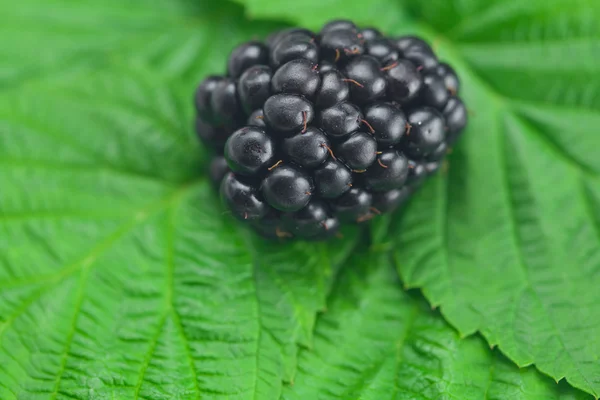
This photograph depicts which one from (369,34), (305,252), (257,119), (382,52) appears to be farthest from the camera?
(305,252)

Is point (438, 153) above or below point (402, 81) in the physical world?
below

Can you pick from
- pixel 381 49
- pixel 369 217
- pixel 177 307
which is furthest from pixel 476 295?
pixel 177 307

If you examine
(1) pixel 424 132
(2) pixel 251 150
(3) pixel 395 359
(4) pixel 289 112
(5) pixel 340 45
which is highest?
(5) pixel 340 45

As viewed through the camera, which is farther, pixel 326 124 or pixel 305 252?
→ pixel 305 252

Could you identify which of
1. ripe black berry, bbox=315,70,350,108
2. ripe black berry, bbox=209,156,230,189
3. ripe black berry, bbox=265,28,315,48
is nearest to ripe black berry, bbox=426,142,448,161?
ripe black berry, bbox=315,70,350,108

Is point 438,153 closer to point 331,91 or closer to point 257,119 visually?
point 331,91

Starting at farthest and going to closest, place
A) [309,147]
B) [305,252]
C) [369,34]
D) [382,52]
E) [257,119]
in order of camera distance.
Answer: [305,252], [369,34], [382,52], [257,119], [309,147]

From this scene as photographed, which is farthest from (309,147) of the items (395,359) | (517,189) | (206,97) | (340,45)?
(517,189)
